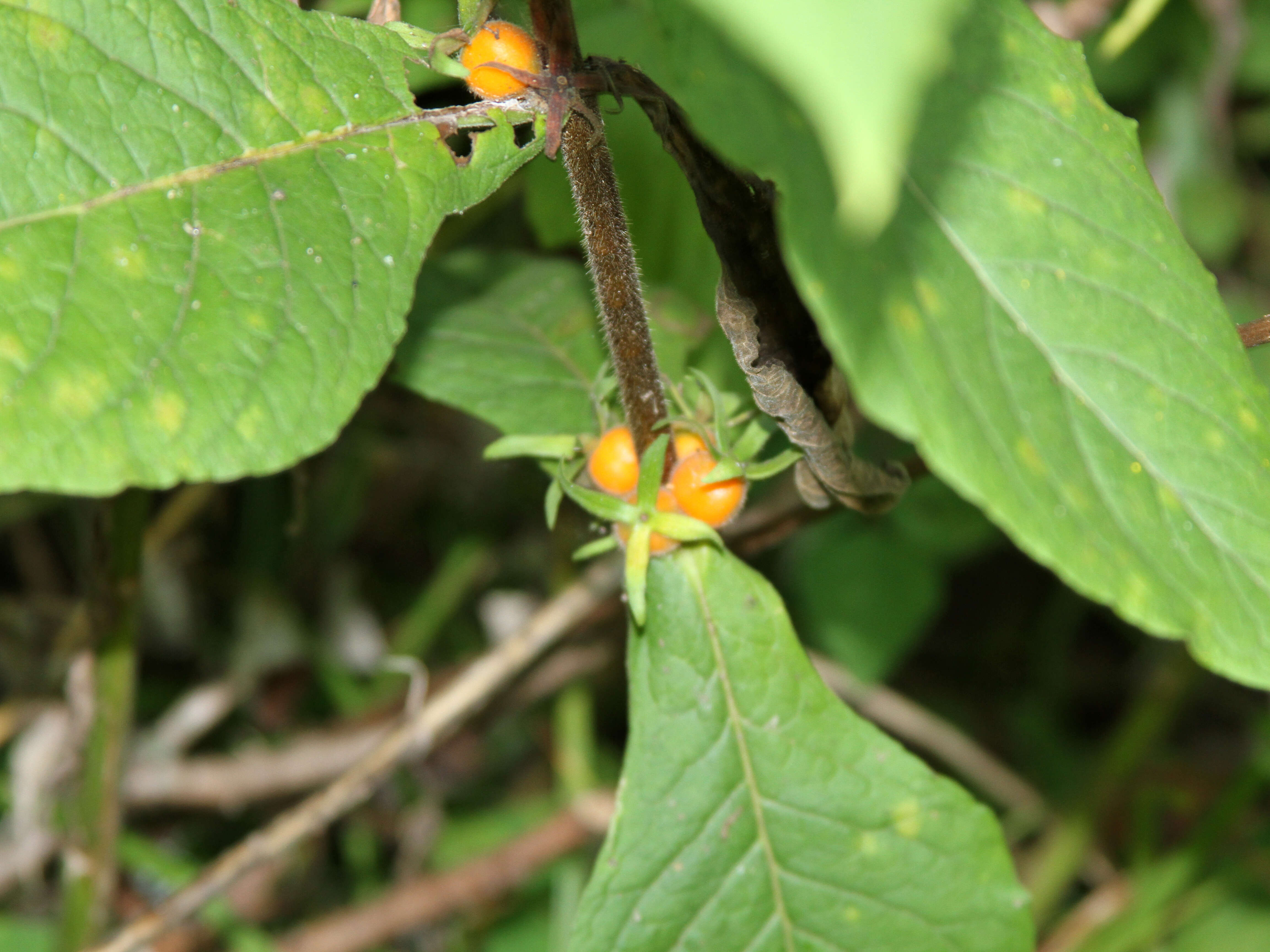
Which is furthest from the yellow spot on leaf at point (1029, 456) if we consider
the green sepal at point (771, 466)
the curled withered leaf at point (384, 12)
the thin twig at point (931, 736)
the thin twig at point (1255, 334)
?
the thin twig at point (931, 736)

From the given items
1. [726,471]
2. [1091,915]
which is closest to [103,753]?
[726,471]

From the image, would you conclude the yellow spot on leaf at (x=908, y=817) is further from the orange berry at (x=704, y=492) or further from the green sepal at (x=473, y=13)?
the green sepal at (x=473, y=13)

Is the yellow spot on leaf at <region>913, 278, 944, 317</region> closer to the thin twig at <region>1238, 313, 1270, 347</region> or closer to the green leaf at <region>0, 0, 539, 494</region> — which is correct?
the green leaf at <region>0, 0, 539, 494</region>

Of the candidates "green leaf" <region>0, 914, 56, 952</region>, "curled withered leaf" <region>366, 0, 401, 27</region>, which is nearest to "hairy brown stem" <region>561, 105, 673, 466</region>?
"curled withered leaf" <region>366, 0, 401, 27</region>

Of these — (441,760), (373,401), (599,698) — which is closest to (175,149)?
(373,401)

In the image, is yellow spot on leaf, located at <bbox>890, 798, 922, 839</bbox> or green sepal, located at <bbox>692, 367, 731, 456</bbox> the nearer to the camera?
green sepal, located at <bbox>692, 367, 731, 456</bbox>

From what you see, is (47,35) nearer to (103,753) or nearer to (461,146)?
(461,146)
